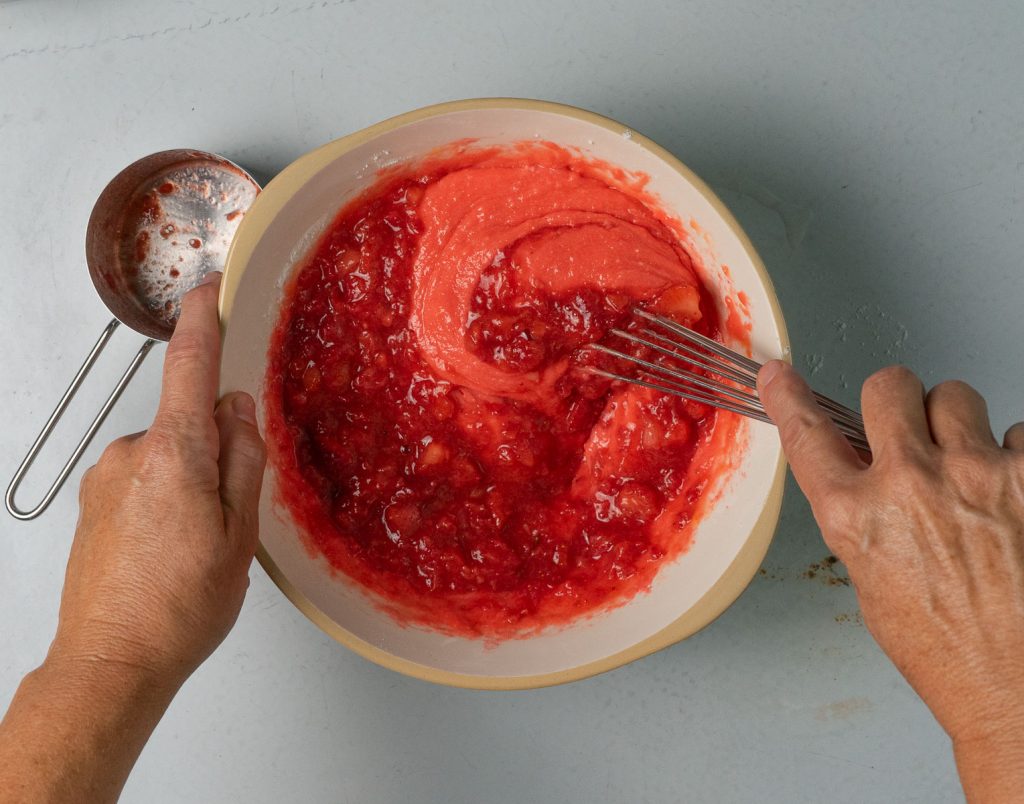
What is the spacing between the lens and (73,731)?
1.28m

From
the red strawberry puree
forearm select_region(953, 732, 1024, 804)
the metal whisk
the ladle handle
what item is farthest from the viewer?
the ladle handle

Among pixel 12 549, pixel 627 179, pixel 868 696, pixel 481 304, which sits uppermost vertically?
pixel 627 179

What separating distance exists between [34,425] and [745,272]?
1.61m

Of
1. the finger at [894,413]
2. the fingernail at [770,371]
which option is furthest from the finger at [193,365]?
the finger at [894,413]

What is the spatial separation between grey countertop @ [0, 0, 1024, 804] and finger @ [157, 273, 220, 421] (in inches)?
20.7

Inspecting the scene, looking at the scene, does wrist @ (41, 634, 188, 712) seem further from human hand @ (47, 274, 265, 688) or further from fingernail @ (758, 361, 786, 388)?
fingernail @ (758, 361, 786, 388)

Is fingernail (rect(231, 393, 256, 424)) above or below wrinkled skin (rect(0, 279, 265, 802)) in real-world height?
above

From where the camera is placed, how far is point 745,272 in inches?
56.9

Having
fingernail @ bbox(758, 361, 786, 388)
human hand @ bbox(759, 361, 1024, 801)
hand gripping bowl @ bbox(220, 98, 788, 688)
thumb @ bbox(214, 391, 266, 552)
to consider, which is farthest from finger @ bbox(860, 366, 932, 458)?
thumb @ bbox(214, 391, 266, 552)

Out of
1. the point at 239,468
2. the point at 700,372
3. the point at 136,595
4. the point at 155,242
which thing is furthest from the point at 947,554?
the point at 155,242

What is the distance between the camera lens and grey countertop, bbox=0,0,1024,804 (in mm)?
1784

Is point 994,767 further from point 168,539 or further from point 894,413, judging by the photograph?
point 168,539

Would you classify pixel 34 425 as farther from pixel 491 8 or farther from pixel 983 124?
pixel 983 124

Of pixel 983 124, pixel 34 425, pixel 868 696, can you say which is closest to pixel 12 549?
pixel 34 425
